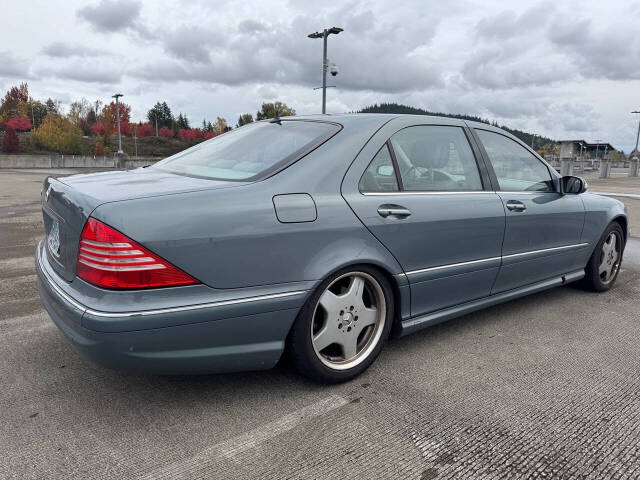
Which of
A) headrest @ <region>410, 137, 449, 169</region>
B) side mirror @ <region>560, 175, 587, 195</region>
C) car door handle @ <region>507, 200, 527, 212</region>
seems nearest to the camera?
headrest @ <region>410, 137, 449, 169</region>

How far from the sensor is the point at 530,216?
3469 mm

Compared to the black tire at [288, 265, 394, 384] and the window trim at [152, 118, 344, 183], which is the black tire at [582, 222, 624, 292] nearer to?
the black tire at [288, 265, 394, 384]

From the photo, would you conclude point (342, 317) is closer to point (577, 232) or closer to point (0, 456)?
point (0, 456)

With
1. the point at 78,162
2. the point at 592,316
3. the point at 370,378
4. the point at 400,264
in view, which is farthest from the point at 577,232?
→ the point at 78,162

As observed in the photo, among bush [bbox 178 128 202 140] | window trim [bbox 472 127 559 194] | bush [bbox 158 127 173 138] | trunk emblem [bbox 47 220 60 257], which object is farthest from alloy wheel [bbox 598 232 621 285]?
bush [bbox 158 127 173 138]

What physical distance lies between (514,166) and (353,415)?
7.35ft

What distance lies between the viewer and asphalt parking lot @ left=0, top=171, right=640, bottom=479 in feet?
6.38

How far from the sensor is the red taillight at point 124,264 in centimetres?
197

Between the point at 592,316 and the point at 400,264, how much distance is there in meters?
2.08

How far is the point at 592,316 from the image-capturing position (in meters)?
3.82

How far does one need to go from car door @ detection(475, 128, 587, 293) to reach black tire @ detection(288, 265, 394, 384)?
1057 millimetres

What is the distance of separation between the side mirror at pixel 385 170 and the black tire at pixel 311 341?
53 centimetres

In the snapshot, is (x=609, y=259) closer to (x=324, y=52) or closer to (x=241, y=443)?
(x=241, y=443)

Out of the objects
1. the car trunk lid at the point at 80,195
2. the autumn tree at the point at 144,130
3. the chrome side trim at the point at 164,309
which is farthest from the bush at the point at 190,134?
the chrome side trim at the point at 164,309
